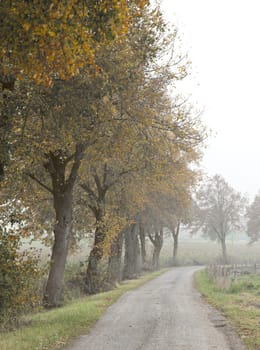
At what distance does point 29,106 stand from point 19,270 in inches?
207

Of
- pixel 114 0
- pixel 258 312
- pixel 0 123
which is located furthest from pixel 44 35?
pixel 258 312

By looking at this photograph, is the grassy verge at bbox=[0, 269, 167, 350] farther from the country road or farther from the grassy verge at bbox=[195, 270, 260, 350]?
the grassy verge at bbox=[195, 270, 260, 350]

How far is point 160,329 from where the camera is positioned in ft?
42.1

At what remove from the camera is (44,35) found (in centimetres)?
819

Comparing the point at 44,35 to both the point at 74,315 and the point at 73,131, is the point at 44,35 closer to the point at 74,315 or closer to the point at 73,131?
the point at 73,131

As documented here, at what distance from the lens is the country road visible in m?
10.7

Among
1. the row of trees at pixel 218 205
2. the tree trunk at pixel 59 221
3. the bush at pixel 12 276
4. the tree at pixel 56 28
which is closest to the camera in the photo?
Answer: the tree at pixel 56 28

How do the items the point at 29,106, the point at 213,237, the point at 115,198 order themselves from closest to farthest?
the point at 29,106, the point at 115,198, the point at 213,237

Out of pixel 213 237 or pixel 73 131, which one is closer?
pixel 73 131

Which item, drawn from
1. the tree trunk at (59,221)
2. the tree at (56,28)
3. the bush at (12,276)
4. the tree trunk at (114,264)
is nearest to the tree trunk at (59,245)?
the tree trunk at (59,221)

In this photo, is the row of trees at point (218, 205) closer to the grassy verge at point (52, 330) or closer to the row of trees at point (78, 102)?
the row of trees at point (78, 102)

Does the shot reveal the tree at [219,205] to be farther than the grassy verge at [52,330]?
Yes

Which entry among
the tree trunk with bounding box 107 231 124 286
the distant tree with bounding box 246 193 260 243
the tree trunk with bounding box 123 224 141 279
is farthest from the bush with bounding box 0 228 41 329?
the distant tree with bounding box 246 193 260 243

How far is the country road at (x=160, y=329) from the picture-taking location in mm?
10727
